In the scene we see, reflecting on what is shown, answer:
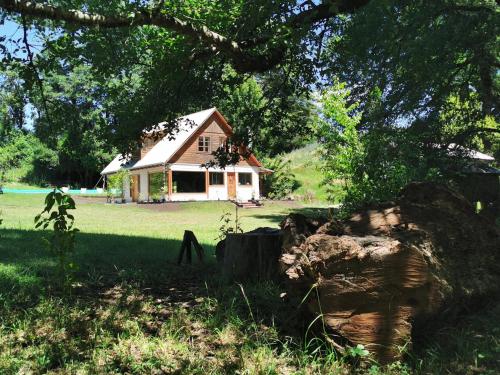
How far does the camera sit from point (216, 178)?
1502 inches

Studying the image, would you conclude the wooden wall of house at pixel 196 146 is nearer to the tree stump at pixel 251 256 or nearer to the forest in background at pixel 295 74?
the forest in background at pixel 295 74

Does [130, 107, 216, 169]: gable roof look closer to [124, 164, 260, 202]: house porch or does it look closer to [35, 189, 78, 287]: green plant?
[124, 164, 260, 202]: house porch

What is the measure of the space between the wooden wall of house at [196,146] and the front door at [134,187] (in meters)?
6.09

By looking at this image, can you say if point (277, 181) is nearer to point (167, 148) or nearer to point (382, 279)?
point (167, 148)

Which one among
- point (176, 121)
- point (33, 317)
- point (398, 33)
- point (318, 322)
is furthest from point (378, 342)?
point (398, 33)

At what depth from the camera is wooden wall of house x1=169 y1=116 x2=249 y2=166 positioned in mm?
36175

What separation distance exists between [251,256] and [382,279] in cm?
268

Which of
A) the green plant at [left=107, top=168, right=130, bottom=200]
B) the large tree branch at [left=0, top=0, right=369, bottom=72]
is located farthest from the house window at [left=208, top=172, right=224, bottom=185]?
the large tree branch at [left=0, top=0, right=369, bottom=72]

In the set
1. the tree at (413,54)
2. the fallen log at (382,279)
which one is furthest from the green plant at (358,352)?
the tree at (413,54)

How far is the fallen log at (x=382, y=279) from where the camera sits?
365 centimetres

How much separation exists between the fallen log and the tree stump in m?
1.63

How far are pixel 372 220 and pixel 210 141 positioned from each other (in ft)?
111

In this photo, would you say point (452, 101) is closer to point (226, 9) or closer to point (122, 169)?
point (226, 9)

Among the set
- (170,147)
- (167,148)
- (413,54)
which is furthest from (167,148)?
(413,54)
